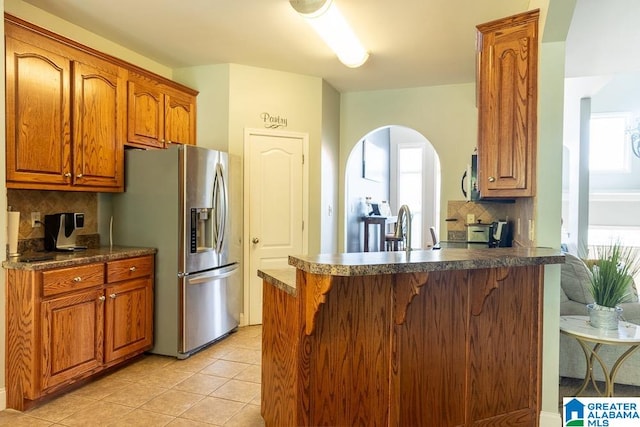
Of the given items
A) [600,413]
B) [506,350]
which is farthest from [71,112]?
[600,413]

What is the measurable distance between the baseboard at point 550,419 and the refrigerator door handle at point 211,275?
2599 mm

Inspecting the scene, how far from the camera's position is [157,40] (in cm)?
359

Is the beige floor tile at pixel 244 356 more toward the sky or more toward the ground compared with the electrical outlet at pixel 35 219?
more toward the ground

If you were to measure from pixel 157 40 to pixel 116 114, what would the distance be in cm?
80

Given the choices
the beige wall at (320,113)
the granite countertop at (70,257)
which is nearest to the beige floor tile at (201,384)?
the granite countertop at (70,257)

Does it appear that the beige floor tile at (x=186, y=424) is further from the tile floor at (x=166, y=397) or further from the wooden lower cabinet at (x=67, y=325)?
the wooden lower cabinet at (x=67, y=325)

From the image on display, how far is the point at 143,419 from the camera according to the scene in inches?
94.5

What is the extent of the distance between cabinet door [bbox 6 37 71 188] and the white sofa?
3.59 m

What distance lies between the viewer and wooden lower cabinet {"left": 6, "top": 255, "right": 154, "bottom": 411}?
2.47 meters

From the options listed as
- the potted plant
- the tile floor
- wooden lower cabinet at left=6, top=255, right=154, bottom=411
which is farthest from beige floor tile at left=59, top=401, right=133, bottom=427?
the potted plant

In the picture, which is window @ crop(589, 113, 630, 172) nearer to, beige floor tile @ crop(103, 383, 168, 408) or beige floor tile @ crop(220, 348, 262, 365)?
beige floor tile @ crop(220, 348, 262, 365)

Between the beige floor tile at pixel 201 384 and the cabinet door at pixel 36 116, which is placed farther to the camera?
the beige floor tile at pixel 201 384

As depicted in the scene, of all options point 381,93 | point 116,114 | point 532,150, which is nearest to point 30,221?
point 116,114

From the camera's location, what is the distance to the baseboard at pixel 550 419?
2.14 m
